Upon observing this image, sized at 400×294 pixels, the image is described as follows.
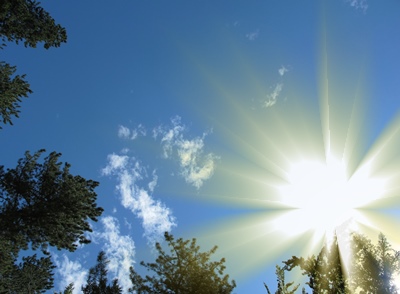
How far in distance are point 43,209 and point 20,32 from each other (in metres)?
7.81

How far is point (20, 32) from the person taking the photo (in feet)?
42.6

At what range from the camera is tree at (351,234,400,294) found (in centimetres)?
1750

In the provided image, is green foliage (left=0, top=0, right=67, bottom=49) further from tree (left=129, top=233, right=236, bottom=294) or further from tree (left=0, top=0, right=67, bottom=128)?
tree (left=129, top=233, right=236, bottom=294)

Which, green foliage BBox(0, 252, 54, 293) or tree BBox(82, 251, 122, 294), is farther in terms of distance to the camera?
tree BBox(82, 251, 122, 294)

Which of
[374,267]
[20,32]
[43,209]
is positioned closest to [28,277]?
[43,209]

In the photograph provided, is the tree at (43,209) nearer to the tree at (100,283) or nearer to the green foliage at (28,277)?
the green foliage at (28,277)

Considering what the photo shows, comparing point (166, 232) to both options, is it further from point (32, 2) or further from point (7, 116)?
point (32, 2)

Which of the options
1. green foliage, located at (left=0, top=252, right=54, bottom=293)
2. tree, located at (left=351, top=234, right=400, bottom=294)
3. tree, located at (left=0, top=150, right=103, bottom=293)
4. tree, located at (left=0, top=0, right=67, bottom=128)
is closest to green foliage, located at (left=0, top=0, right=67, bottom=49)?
tree, located at (left=0, top=0, right=67, bottom=128)

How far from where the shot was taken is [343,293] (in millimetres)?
7930

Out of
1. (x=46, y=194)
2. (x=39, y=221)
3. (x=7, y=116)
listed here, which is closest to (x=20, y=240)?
(x=39, y=221)

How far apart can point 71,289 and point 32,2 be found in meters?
17.5

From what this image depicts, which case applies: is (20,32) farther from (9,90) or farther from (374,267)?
(374,267)

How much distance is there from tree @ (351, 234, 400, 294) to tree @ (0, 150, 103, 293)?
15.8 metres

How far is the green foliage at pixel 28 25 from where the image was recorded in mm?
12307
